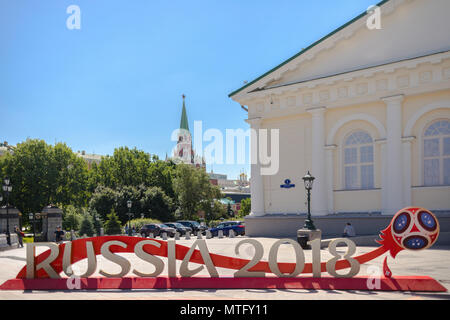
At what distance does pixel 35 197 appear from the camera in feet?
210

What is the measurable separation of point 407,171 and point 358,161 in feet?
9.76

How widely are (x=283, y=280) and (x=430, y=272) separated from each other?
16.5 feet

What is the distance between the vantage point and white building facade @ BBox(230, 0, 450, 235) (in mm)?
24469

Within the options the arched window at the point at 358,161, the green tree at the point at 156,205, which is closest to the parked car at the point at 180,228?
the green tree at the point at 156,205

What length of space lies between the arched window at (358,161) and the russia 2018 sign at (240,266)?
15.4 metres

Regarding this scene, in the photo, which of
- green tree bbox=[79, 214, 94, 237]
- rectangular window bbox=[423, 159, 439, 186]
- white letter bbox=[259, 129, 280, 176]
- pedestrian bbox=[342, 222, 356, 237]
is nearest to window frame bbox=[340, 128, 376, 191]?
rectangular window bbox=[423, 159, 439, 186]

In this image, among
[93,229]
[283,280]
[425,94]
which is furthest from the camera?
[93,229]

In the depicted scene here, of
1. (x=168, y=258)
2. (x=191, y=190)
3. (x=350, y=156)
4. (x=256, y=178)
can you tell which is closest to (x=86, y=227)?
(x=191, y=190)

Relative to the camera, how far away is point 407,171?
25.0 meters

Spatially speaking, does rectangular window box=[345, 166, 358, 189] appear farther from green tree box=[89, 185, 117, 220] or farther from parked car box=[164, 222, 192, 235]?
green tree box=[89, 185, 117, 220]

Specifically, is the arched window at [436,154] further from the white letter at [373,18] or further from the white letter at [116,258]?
the white letter at [116,258]

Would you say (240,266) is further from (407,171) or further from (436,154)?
(436,154)
